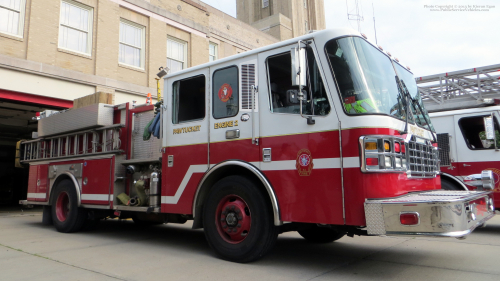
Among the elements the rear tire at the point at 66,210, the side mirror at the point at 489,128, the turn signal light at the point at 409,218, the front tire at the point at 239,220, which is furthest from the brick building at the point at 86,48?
the side mirror at the point at 489,128

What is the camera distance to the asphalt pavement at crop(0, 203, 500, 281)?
4160 millimetres

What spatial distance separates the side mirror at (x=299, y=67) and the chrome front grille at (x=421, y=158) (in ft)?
4.50

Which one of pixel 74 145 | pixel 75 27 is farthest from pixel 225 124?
pixel 75 27

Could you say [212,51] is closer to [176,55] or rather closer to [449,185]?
[176,55]

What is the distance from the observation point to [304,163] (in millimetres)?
4199

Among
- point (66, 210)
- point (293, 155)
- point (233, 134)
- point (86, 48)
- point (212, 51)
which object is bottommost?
point (66, 210)

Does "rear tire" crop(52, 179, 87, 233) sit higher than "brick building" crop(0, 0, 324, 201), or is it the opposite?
"brick building" crop(0, 0, 324, 201)

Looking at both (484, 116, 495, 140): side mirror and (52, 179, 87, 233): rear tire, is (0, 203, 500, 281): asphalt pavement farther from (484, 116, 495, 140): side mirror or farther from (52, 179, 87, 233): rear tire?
(484, 116, 495, 140): side mirror

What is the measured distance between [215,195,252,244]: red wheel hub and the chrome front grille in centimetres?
198

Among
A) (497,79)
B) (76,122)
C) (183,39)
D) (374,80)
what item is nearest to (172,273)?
(374,80)

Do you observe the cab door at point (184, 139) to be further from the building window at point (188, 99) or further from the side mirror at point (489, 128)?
the side mirror at point (489, 128)

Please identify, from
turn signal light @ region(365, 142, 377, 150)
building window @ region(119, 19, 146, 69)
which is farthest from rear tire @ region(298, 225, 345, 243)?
building window @ region(119, 19, 146, 69)

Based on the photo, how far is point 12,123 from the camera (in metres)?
16.3

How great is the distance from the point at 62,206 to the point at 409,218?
22.1ft
